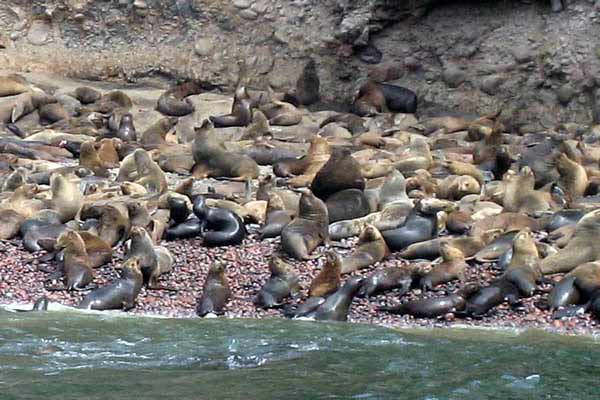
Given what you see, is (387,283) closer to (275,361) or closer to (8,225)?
(275,361)

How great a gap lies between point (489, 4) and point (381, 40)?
178 centimetres

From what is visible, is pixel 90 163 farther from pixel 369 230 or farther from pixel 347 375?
pixel 347 375

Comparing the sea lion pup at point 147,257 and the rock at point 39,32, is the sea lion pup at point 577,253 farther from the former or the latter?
the rock at point 39,32

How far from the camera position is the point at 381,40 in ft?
69.1

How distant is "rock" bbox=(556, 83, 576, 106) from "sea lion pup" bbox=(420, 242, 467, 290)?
873cm

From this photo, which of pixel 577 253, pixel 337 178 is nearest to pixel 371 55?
pixel 337 178

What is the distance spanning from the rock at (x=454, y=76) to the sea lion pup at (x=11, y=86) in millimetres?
6286

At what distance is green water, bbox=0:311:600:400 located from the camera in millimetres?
8234

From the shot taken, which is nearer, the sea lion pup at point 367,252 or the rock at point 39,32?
the sea lion pup at point 367,252

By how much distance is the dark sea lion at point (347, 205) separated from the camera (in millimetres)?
12984

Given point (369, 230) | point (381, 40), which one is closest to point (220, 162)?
point (369, 230)

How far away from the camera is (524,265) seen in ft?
36.2

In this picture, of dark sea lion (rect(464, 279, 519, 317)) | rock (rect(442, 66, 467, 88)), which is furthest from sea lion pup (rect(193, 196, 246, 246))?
rock (rect(442, 66, 467, 88))

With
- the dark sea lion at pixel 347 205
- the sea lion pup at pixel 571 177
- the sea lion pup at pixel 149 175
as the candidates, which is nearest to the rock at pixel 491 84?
the sea lion pup at pixel 571 177
